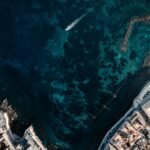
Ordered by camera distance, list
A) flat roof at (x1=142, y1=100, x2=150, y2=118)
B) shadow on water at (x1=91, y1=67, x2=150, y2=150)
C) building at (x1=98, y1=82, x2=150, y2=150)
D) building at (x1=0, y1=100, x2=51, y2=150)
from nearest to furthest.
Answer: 1. building at (x1=0, y1=100, x2=51, y2=150)
2. building at (x1=98, y1=82, x2=150, y2=150)
3. flat roof at (x1=142, y1=100, x2=150, y2=118)
4. shadow on water at (x1=91, y1=67, x2=150, y2=150)

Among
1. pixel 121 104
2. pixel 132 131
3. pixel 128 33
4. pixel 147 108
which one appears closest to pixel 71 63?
pixel 121 104

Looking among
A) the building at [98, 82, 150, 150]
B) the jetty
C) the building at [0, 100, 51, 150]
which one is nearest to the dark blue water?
the jetty

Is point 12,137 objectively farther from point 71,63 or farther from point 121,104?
point 121,104

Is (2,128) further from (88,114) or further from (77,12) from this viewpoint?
(77,12)

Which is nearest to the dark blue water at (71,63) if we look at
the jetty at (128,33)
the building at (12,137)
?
the jetty at (128,33)

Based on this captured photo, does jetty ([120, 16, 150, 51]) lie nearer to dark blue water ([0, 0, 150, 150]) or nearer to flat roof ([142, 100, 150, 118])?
dark blue water ([0, 0, 150, 150])

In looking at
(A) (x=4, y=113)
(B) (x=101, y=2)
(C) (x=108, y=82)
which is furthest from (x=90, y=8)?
(A) (x=4, y=113)
